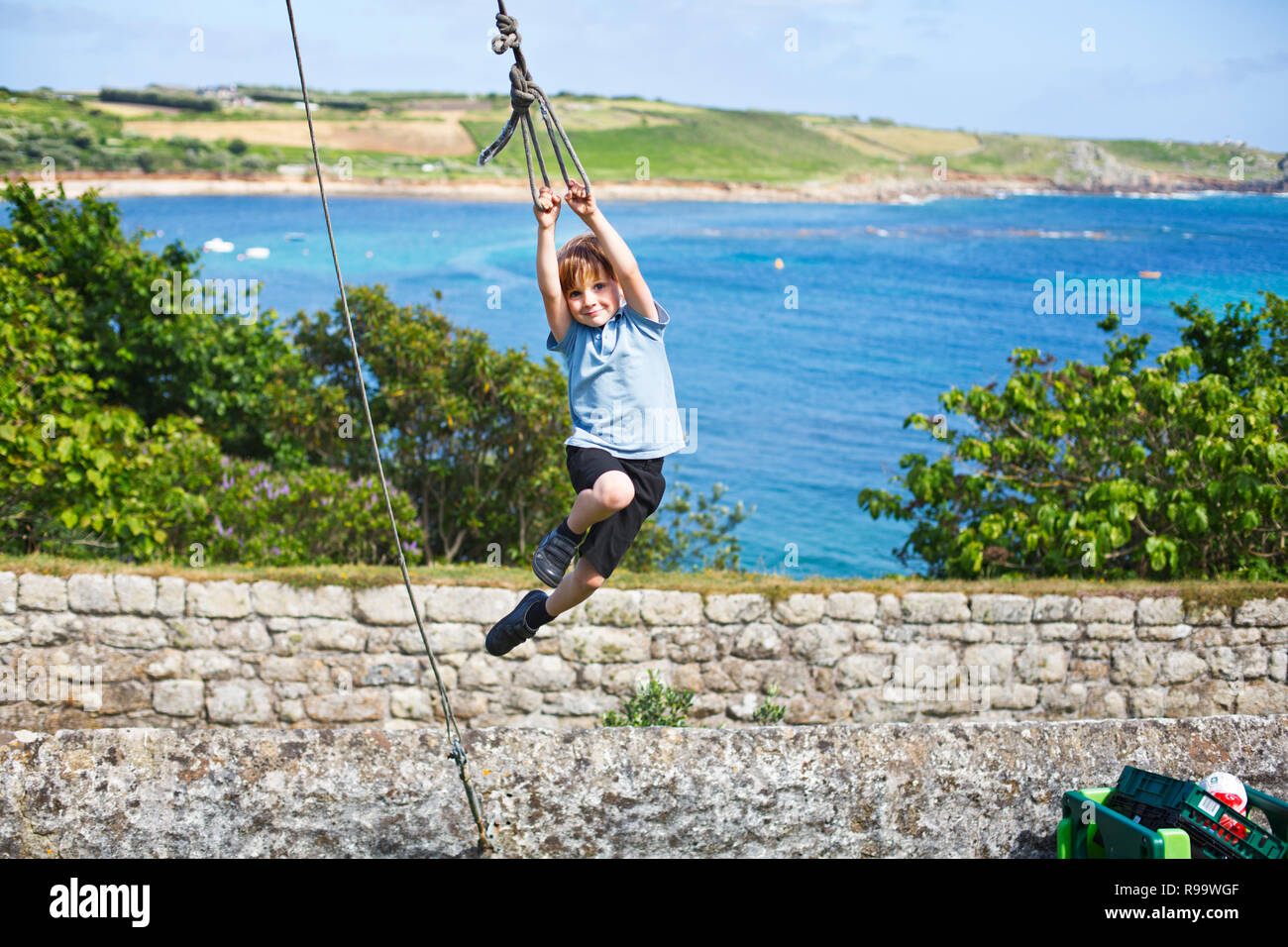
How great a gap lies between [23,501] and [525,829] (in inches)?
231

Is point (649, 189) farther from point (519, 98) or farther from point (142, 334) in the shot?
point (519, 98)

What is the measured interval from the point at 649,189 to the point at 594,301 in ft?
221

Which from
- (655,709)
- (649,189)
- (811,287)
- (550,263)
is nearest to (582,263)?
(550,263)

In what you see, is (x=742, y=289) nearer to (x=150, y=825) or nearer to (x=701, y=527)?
(x=701, y=527)

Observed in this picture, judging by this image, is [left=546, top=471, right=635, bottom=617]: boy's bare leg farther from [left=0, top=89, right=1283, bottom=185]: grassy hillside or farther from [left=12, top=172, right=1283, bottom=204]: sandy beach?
[left=12, top=172, right=1283, bottom=204]: sandy beach

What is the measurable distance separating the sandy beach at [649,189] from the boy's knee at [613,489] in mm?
57863

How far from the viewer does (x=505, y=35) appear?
3.20 metres

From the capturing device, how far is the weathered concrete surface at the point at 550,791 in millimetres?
4004

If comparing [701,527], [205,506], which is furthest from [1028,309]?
[205,506]

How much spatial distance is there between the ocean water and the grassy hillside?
2574 mm

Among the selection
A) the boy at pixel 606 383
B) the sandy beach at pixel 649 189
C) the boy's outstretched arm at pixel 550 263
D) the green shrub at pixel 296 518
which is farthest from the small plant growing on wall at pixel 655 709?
the sandy beach at pixel 649 189

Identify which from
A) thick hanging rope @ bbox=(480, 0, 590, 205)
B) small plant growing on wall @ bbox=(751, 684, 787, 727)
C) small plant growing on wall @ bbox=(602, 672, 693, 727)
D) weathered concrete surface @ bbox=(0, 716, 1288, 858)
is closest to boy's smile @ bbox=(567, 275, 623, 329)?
thick hanging rope @ bbox=(480, 0, 590, 205)

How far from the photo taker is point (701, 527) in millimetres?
10914

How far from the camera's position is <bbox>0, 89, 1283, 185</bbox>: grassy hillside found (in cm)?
6184
